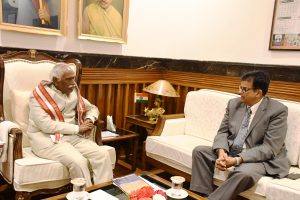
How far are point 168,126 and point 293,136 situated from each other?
1146 millimetres

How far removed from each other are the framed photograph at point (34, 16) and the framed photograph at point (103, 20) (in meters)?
0.22

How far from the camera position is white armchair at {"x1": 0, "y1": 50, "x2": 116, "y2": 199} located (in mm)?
2031

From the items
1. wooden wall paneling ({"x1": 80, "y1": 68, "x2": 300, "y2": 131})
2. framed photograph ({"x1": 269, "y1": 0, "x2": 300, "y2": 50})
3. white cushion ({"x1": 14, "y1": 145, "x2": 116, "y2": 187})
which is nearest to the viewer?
white cushion ({"x1": 14, "y1": 145, "x2": 116, "y2": 187})

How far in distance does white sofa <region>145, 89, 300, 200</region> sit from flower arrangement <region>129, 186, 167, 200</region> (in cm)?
81

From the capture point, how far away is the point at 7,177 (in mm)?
2168

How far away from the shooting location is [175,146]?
2.65m

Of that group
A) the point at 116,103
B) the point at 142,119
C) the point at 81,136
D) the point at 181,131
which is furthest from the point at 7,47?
the point at 181,131

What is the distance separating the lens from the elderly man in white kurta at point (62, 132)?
2207 millimetres

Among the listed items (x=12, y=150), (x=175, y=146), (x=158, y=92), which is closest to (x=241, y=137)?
(x=175, y=146)

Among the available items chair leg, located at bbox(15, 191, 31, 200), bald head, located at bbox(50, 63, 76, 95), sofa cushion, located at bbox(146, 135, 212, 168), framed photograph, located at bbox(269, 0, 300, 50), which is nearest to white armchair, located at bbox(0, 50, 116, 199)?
chair leg, located at bbox(15, 191, 31, 200)

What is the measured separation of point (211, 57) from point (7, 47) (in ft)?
7.20

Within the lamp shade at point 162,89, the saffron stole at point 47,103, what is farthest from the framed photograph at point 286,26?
the saffron stole at point 47,103

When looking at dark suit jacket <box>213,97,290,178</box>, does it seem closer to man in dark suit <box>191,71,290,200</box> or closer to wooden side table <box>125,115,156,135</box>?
man in dark suit <box>191,71,290,200</box>

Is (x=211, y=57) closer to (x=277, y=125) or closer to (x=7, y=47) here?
(x=277, y=125)
